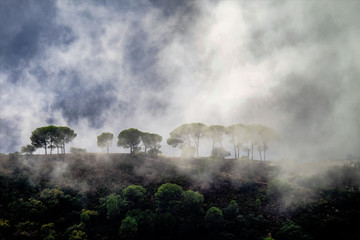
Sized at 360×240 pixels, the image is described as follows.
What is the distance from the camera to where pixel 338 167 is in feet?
156

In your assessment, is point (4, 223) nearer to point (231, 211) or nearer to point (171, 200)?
point (171, 200)

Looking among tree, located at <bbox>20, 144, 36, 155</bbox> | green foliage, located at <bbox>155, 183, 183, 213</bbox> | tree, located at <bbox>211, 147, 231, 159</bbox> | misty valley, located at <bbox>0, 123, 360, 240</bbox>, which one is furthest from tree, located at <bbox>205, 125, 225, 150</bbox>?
tree, located at <bbox>20, 144, 36, 155</bbox>

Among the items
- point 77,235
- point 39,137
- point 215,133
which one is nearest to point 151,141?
point 215,133

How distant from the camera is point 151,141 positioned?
2854 inches

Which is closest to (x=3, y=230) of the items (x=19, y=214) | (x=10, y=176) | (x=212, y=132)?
(x=19, y=214)

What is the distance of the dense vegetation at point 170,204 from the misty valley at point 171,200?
0.14m

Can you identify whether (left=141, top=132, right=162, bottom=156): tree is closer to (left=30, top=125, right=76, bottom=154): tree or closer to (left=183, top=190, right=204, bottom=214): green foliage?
(left=30, top=125, right=76, bottom=154): tree

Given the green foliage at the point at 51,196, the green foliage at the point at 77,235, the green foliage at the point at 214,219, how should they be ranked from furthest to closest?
the green foliage at the point at 51,196 < the green foliage at the point at 214,219 < the green foliage at the point at 77,235

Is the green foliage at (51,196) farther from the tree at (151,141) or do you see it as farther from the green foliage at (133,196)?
the tree at (151,141)

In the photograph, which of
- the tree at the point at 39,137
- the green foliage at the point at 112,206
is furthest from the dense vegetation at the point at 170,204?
the tree at the point at 39,137

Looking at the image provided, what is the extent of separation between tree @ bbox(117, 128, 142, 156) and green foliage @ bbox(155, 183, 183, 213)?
32.0m

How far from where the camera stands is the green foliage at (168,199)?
37.0m

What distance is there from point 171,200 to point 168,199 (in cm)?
60

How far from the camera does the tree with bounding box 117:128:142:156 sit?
68.5 meters
